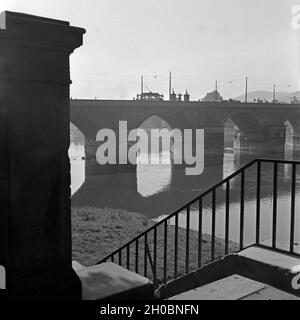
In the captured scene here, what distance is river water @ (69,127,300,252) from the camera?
1809 centimetres

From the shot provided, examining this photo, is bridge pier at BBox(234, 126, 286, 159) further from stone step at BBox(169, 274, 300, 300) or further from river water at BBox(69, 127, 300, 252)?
stone step at BBox(169, 274, 300, 300)

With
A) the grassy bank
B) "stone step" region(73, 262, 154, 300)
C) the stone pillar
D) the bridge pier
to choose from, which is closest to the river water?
the grassy bank

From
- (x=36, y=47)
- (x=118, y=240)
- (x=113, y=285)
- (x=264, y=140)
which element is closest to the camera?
(x=36, y=47)

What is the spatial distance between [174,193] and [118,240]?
1523 centimetres

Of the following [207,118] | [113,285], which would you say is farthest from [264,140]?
[113,285]

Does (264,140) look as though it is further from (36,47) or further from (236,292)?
(36,47)

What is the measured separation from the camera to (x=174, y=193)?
28016 millimetres

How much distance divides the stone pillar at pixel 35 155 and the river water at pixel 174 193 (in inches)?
492

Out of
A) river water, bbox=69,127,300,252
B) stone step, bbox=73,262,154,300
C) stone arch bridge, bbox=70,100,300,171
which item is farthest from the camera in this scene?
stone arch bridge, bbox=70,100,300,171

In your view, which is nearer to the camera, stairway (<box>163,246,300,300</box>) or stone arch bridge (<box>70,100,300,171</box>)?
stairway (<box>163,246,300,300</box>)

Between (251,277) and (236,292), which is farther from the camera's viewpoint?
(251,277)

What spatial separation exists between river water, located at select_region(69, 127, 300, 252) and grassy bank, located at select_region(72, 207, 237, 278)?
2.36 m
